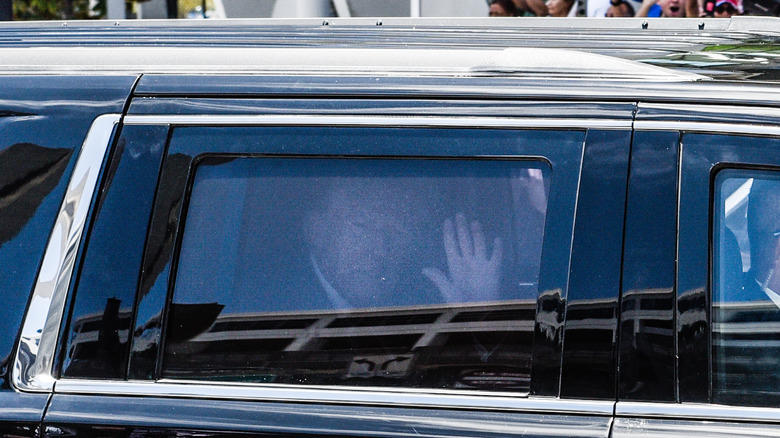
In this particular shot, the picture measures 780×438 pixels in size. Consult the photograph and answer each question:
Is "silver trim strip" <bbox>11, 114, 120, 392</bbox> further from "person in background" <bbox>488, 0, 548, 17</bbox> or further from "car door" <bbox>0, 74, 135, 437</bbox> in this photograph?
"person in background" <bbox>488, 0, 548, 17</bbox>

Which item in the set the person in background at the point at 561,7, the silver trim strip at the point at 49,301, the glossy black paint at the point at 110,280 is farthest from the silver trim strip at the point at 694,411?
the person in background at the point at 561,7

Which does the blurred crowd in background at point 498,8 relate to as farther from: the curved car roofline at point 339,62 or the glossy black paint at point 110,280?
the glossy black paint at point 110,280

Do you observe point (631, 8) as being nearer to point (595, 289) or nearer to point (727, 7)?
point (727, 7)

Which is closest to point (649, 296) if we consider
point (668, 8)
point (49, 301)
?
point (49, 301)

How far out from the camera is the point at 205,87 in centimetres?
177

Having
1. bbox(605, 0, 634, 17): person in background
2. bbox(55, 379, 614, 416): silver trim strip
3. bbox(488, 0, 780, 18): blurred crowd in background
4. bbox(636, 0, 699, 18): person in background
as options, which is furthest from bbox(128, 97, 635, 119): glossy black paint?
bbox(605, 0, 634, 17): person in background

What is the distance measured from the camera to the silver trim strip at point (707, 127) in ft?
5.13

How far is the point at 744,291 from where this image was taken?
5.20ft

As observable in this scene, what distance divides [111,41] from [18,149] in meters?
0.56

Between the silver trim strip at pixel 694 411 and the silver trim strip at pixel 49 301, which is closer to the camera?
the silver trim strip at pixel 694 411

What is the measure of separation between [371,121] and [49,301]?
682 millimetres

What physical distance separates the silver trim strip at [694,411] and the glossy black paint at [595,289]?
0.13 feet

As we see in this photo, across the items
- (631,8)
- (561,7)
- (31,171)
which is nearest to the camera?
(31,171)

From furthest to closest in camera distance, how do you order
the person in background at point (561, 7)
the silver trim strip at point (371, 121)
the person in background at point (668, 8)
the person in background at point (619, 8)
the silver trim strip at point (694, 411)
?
the person in background at point (561, 7), the person in background at point (619, 8), the person in background at point (668, 8), the silver trim strip at point (371, 121), the silver trim strip at point (694, 411)
